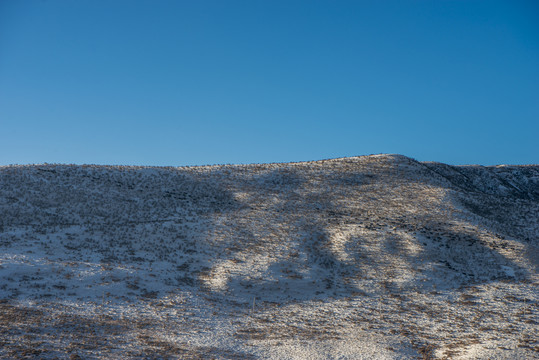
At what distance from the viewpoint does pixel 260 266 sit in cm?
2938

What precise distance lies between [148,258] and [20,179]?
862 inches

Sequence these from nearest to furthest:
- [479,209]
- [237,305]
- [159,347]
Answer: [159,347]
[237,305]
[479,209]

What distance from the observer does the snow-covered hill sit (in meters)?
18.1

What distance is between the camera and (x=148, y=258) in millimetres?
29156

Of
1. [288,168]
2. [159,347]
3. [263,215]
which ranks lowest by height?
[159,347]

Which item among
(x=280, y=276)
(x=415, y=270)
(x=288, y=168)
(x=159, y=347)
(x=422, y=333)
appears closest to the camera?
(x=159, y=347)

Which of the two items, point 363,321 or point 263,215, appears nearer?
point 363,321

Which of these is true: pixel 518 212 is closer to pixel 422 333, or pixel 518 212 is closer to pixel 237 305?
pixel 422 333

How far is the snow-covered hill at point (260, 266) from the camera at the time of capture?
18141 mm

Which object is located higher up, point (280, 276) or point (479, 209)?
point (479, 209)

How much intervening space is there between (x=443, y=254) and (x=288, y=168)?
87.7ft

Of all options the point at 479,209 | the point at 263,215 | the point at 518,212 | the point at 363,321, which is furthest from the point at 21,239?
the point at 518,212

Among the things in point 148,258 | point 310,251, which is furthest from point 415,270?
point 148,258

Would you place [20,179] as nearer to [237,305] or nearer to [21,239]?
[21,239]
